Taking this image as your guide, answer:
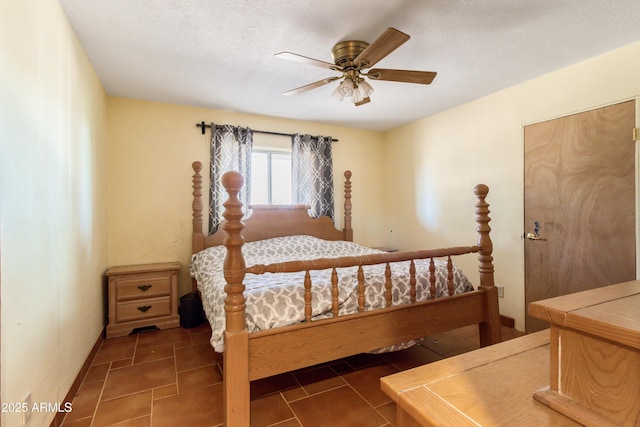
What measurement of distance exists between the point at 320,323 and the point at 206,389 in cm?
99

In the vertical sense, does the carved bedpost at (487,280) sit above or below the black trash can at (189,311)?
above

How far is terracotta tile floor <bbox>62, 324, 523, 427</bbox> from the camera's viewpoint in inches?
67.3

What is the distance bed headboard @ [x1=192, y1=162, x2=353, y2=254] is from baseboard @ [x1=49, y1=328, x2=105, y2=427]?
117 cm

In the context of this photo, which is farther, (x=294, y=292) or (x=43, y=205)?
(x=294, y=292)

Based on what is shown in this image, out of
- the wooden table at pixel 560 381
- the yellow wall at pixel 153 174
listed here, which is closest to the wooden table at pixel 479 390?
the wooden table at pixel 560 381

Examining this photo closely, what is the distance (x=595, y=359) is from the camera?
51 centimetres

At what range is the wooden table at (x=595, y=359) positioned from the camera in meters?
0.47

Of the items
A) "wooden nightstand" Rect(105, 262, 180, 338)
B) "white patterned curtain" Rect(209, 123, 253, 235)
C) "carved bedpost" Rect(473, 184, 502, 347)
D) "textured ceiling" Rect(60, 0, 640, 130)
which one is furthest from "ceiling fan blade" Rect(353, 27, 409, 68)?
"wooden nightstand" Rect(105, 262, 180, 338)

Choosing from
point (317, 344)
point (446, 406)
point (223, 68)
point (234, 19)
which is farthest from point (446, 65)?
point (446, 406)

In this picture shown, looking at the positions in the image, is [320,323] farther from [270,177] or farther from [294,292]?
[270,177]

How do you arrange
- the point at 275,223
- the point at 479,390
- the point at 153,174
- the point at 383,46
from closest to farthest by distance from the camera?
the point at 479,390
the point at 383,46
the point at 153,174
the point at 275,223

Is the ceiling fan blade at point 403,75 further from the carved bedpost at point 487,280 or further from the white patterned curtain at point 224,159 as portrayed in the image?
the white patterned curtain at point 224,159

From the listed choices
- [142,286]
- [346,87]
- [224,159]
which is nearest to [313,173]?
[224,159]

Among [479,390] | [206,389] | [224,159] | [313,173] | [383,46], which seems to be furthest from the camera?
[313,173]
